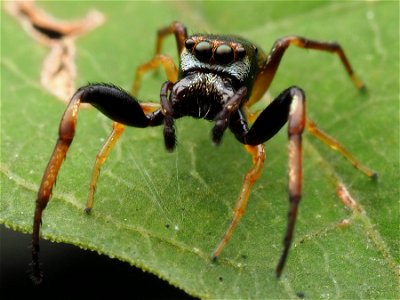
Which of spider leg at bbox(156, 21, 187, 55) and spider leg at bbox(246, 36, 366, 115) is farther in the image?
spider leg at bbox(156, 21, 187, 55)

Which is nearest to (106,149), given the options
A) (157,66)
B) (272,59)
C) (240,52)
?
(240,52)

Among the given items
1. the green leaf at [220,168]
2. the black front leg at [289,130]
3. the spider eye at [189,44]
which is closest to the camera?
the black front leg at [289,130]

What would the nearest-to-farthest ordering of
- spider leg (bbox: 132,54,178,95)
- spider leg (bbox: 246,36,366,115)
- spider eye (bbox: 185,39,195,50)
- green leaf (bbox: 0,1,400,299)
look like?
green leaf (bbox: 0,1,400,299) → spider eye (bbox: 185,39,195,50) → spider leg (bbox: 246,36,366,115) → spider leg (bbox: 132,54,178,95)

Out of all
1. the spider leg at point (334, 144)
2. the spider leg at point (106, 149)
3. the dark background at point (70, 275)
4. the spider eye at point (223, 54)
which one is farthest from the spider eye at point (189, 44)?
the dark background at point (70, 275)

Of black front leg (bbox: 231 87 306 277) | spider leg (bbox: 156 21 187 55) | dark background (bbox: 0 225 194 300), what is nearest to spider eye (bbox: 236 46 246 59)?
black front leg (bbox: 231 87 306 277)

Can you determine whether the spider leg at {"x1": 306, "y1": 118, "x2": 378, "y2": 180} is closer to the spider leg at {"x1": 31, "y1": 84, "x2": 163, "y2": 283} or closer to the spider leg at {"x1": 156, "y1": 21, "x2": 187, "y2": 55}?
the spider leg at {"x1": 31, "y1": 84, "x2": 163, "y2": 283}

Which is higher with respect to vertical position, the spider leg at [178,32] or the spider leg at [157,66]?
the spider leg at [178,32]

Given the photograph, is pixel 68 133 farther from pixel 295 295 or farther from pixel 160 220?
pixel 295 295

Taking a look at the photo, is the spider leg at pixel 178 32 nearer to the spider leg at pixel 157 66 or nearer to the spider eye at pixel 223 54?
the spider leg at pixel 157 66

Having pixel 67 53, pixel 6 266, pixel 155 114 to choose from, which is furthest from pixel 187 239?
pixel 67 53
